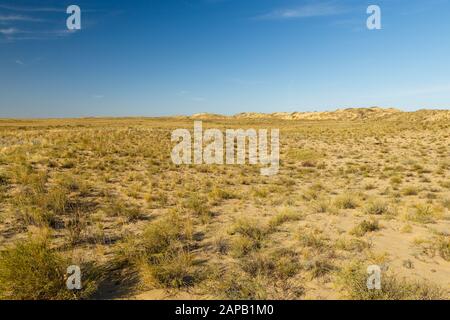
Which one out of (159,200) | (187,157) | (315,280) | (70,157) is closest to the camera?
(315,280)

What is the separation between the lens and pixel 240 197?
37.4ft

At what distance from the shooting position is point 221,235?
302 inches

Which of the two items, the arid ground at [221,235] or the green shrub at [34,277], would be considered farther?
the arid ground at [221,235]

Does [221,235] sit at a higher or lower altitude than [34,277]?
lower

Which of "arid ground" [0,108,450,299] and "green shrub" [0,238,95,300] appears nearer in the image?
"green shrub" [0,238,95,300]

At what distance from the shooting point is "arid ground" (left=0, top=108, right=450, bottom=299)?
5074 mm

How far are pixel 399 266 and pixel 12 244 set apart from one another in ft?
25.7

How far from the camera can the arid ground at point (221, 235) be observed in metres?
5.07

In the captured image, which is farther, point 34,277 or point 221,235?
point 221,235
